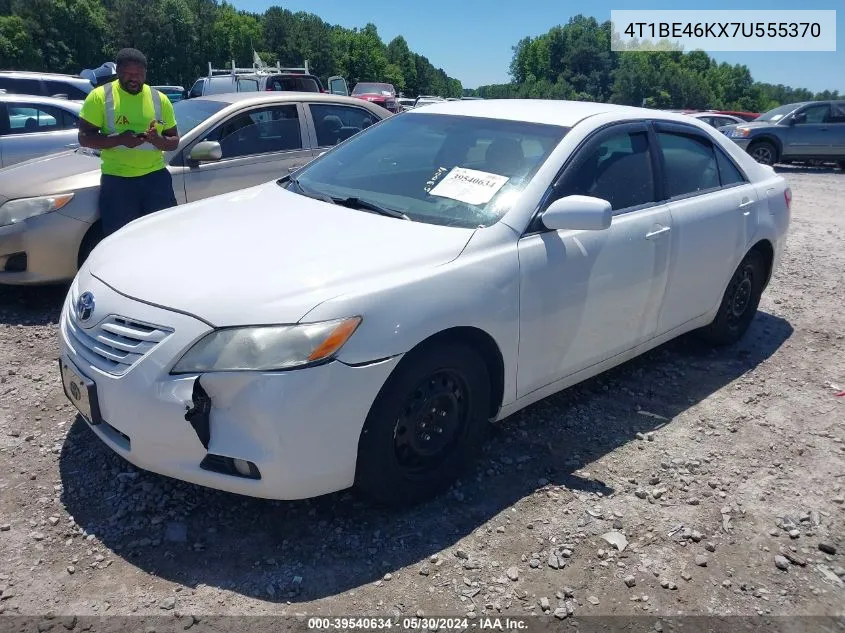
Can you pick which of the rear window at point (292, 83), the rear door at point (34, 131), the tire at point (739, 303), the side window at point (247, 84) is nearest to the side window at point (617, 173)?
the tire at point (739, 303)

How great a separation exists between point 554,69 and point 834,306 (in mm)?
106228

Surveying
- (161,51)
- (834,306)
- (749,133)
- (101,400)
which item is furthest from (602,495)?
(161,51)

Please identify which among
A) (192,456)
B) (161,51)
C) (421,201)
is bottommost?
(192,456)

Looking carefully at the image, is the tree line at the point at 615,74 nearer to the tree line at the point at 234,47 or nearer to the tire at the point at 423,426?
the tree line at the point at 234,47

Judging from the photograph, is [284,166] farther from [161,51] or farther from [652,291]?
[161,51]

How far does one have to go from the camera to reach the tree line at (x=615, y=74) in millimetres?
81562

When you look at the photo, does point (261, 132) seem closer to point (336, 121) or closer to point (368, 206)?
point (336, 121)

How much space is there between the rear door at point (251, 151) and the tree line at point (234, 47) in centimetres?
3906

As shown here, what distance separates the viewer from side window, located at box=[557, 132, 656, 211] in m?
3.44

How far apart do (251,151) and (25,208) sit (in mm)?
1785

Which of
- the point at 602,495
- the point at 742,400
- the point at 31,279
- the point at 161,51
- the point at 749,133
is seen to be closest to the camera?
the point at 602,495

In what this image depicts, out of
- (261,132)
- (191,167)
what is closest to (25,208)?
(191,167)

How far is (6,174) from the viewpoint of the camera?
5.18 meters

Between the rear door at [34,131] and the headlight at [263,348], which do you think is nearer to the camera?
the headlight at [263,348]
